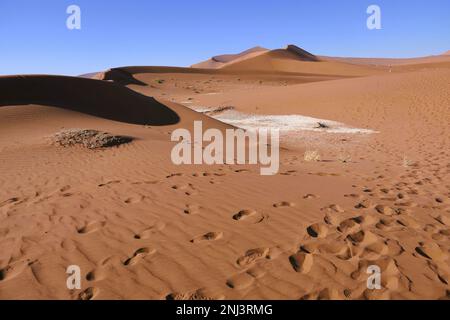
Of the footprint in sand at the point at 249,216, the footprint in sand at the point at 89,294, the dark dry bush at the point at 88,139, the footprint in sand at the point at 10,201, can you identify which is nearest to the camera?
the footprint in sand at the point at 89,294

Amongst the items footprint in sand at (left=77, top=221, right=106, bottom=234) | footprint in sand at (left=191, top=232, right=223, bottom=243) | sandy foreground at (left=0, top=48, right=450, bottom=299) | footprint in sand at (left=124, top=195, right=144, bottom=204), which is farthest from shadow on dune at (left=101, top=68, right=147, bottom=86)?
footprint in sand at (left=191, top=232, right=223, bottom=243)

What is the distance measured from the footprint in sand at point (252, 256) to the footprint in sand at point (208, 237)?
1.47 feet

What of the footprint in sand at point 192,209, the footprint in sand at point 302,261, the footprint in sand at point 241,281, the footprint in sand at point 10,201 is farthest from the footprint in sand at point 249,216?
the footprint in sand at point 10,201

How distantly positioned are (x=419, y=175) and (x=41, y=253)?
6.53 meters

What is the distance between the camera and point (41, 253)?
341 cm

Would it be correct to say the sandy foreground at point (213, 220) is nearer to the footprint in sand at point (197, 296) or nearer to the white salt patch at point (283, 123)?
the footprint in sand at point (197, 296)

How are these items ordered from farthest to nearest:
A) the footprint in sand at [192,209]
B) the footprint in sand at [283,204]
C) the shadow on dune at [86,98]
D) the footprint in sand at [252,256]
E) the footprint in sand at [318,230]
Answer: the shadow on dune at [86,98] < the footprint in sand at [283,204] < the footprint in sand at [192,209] < the footprint in sand at [318,230] < the footprint in sand at [252,256]

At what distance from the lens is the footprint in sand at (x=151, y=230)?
374 centimetres

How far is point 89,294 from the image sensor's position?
2805 mm

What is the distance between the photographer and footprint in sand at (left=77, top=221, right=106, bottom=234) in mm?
3871

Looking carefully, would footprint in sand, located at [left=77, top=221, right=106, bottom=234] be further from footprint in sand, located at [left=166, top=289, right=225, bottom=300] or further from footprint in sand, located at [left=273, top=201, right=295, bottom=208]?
footprint in sand, located at [left=273, top=201, right=295, bottom=208]

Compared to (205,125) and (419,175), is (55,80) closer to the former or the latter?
(205,125)
